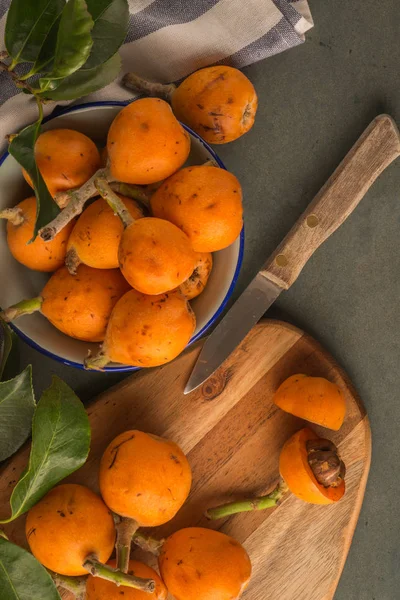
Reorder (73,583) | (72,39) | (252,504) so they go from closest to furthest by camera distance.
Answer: (72,39), (73,583), (252,504)

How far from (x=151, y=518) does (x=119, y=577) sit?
9cm

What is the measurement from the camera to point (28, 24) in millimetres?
542

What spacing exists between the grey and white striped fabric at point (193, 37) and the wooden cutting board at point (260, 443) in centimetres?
32

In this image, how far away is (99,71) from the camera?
2.00ft

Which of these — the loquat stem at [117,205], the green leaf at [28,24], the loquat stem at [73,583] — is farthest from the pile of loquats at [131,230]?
the loquat stem at [73,583]

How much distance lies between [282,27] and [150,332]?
0.39 meters

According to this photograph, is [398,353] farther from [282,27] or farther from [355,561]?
[282,27]

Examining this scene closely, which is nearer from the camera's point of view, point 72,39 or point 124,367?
point 72,39

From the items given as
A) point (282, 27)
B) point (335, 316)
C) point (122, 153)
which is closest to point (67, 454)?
point (122, 153)

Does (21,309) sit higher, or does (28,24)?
(28,24)

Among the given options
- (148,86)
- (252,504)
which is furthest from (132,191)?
(252,504)

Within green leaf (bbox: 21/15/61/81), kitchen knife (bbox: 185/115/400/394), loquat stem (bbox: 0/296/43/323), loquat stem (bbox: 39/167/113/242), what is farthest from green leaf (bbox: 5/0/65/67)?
kitchen knife (bbox: 185/115/400/394)

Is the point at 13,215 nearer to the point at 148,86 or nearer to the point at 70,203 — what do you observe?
the point at 70,203

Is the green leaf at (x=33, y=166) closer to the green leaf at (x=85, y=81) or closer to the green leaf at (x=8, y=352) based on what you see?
the green leaf at (x=85, y=81)
